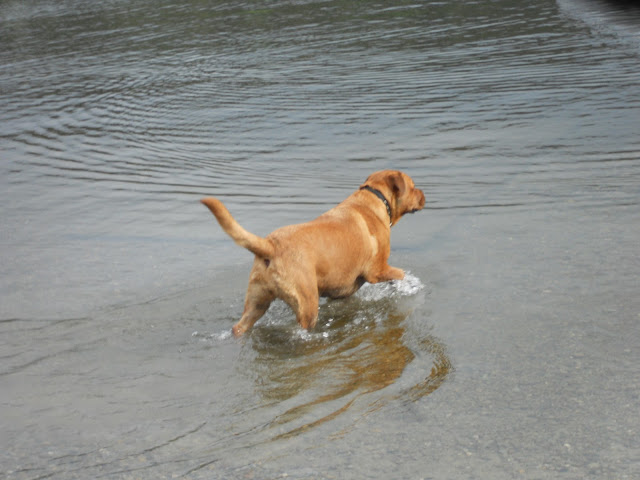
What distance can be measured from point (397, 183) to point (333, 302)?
3.67ft

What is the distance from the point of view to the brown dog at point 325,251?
5.08 m

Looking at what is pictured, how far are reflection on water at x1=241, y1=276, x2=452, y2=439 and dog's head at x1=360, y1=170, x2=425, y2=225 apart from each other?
0.64m

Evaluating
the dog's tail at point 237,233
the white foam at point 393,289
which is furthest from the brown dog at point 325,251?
the white foam at point 393,289

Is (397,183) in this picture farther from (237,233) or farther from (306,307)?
(237,233)

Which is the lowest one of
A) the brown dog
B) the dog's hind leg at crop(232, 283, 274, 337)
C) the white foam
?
the white foam

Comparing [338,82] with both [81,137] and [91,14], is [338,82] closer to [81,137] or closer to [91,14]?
[81,137]

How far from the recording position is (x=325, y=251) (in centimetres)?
536

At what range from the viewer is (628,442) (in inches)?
150

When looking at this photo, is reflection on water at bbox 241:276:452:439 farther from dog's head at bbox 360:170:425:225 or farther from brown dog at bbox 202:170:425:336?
dog's head at bbox 360:170:425:225

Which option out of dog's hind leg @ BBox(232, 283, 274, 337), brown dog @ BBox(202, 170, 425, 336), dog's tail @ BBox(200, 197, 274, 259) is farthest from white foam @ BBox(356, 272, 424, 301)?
dog's tail @ BBox(200, 197, 274, 259)

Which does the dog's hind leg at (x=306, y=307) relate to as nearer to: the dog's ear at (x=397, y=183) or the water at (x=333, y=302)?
the water at (x=333, y=302)

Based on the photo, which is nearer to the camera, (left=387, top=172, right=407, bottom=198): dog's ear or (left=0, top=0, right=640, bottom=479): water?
(left=0, top=0, right=640, bottom=479): water

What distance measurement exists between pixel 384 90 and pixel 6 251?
819 cm

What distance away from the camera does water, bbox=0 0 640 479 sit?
3.99 meters
